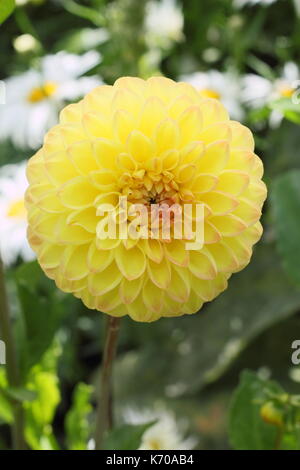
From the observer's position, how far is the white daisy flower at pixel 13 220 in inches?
42.6

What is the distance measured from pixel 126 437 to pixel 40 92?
798 mm

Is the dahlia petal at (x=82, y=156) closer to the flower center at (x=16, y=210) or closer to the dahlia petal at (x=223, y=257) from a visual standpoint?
the dahlia petal at (x=223, y=257)

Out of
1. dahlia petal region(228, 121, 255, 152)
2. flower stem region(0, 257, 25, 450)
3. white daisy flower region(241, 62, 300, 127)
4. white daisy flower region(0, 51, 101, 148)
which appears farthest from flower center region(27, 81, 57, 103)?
dahlia petal region(228, 121, 255, 152)

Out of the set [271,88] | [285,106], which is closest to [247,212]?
[285,106]

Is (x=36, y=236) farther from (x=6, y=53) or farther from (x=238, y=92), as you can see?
(x=6, y=53)

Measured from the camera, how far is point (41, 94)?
1287 mm

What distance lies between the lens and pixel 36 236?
48 cm

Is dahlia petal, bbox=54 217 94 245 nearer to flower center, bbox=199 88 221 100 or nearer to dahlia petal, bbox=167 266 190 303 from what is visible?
dahlia petal, bbox=167 266 190 303

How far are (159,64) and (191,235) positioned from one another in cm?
101

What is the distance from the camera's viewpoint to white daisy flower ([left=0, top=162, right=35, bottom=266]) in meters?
1.08

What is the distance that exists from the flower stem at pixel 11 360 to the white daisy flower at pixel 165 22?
0.85m

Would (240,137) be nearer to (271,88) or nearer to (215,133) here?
(215,133)

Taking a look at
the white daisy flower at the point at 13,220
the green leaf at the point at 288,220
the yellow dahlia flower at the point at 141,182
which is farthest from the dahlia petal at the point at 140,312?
the white daisy flower at the point at 13,220

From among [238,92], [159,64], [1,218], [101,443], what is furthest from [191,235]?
[159,64]
